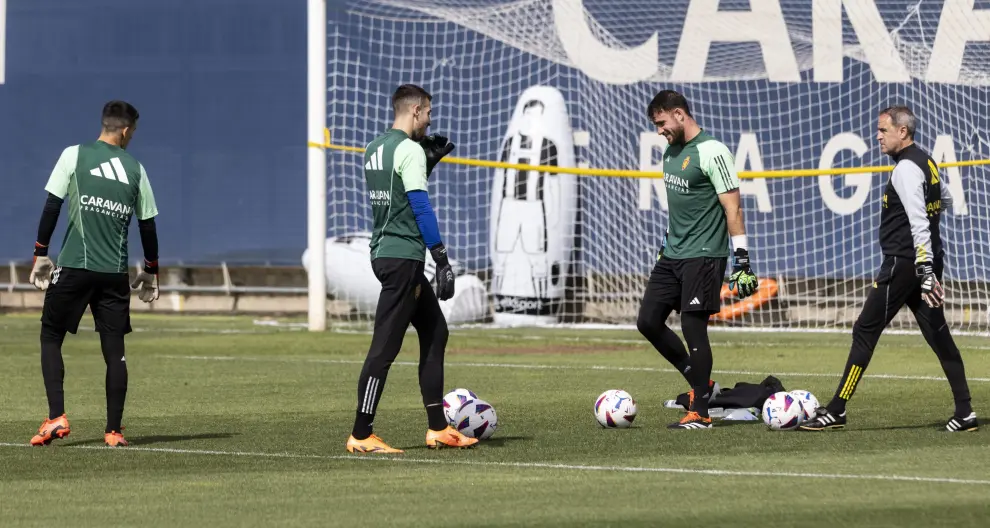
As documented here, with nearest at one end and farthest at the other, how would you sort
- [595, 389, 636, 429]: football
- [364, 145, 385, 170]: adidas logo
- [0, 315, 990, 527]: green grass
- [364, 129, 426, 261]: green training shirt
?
[0, 315, 990, 527]: green grass, [364, 129, 426, 261]: green training shirt, [364, 145, 385, 170]: adidas logo, [595, 389, 636, 429]: football

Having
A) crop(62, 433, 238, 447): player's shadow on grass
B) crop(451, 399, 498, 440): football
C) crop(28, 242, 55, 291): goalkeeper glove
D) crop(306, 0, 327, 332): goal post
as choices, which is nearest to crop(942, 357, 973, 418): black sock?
crop(451, 399, 498, 440): football

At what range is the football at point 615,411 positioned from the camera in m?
10.2

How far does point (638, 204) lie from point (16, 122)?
13094 millimetres

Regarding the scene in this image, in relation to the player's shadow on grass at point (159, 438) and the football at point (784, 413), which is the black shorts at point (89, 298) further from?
the football at point (784, 413)

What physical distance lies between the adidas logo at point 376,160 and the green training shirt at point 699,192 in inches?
88.7

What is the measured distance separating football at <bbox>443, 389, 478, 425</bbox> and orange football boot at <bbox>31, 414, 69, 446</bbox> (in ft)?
7.28

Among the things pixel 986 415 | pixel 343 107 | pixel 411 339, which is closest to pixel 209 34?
pixel 343 107

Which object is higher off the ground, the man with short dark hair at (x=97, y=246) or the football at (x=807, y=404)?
the man with short dark hair at (x=97, y=246)

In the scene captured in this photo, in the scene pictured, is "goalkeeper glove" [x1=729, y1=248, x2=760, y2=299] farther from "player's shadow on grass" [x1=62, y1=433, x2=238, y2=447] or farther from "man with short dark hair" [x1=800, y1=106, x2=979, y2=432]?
"player's shadow on grass" [x1=62, y1=433, x2=238, y2=447]

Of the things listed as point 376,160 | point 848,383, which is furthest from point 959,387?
point 376,160

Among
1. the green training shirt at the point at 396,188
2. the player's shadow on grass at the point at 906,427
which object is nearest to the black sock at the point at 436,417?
the green training shirt at the point at 396,188

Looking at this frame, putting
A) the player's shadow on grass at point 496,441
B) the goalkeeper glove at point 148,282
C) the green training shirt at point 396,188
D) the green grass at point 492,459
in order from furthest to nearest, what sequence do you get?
the goalkeeper glove at point 148,282
the player's shadow on grass at point 496,441
the green training shirt at point 396,188
the green grass at point 492,459

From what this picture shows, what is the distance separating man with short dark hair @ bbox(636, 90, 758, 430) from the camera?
10164 millimetres

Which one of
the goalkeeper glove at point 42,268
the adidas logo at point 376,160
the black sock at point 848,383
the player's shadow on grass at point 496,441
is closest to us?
the adidas logo at point 376,160
